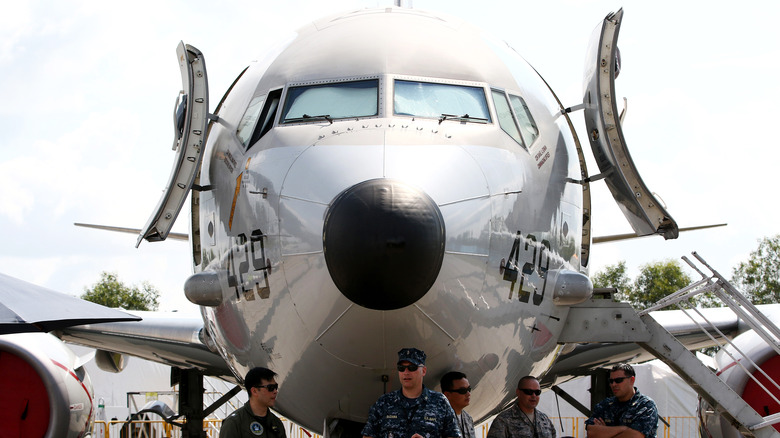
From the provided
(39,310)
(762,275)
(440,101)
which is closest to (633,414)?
(440,101)

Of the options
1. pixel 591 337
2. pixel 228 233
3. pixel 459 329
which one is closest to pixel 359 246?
pixel 459 329

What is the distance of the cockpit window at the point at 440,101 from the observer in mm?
6547

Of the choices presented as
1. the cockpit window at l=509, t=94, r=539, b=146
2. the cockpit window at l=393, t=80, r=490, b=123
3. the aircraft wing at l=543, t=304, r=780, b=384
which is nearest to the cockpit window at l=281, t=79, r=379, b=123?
the cockpit window at l=393, t=80, r=490, b=123

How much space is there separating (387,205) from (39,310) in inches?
124

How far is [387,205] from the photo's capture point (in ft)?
16.7

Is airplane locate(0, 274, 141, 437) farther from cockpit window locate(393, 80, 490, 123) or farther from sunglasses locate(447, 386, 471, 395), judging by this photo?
sunglasses locate(447, 386, 471, 395)

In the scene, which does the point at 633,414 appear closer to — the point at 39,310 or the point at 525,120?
the point at 525,120

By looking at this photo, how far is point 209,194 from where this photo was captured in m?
7.32

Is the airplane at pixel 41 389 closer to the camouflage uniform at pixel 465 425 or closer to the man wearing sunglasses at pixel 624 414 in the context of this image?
the camouflage uniform at pixel 465 425

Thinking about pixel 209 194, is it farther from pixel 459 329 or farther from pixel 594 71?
pixel 594 71

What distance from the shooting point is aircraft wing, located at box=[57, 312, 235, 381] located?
1048 centimetres

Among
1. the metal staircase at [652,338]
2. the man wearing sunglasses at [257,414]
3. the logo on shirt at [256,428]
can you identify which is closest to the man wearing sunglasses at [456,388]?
the man wearing sunglasses at [257,414]

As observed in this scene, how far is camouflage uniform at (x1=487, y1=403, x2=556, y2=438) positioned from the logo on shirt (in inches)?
79.7

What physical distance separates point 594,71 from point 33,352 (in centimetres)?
649
